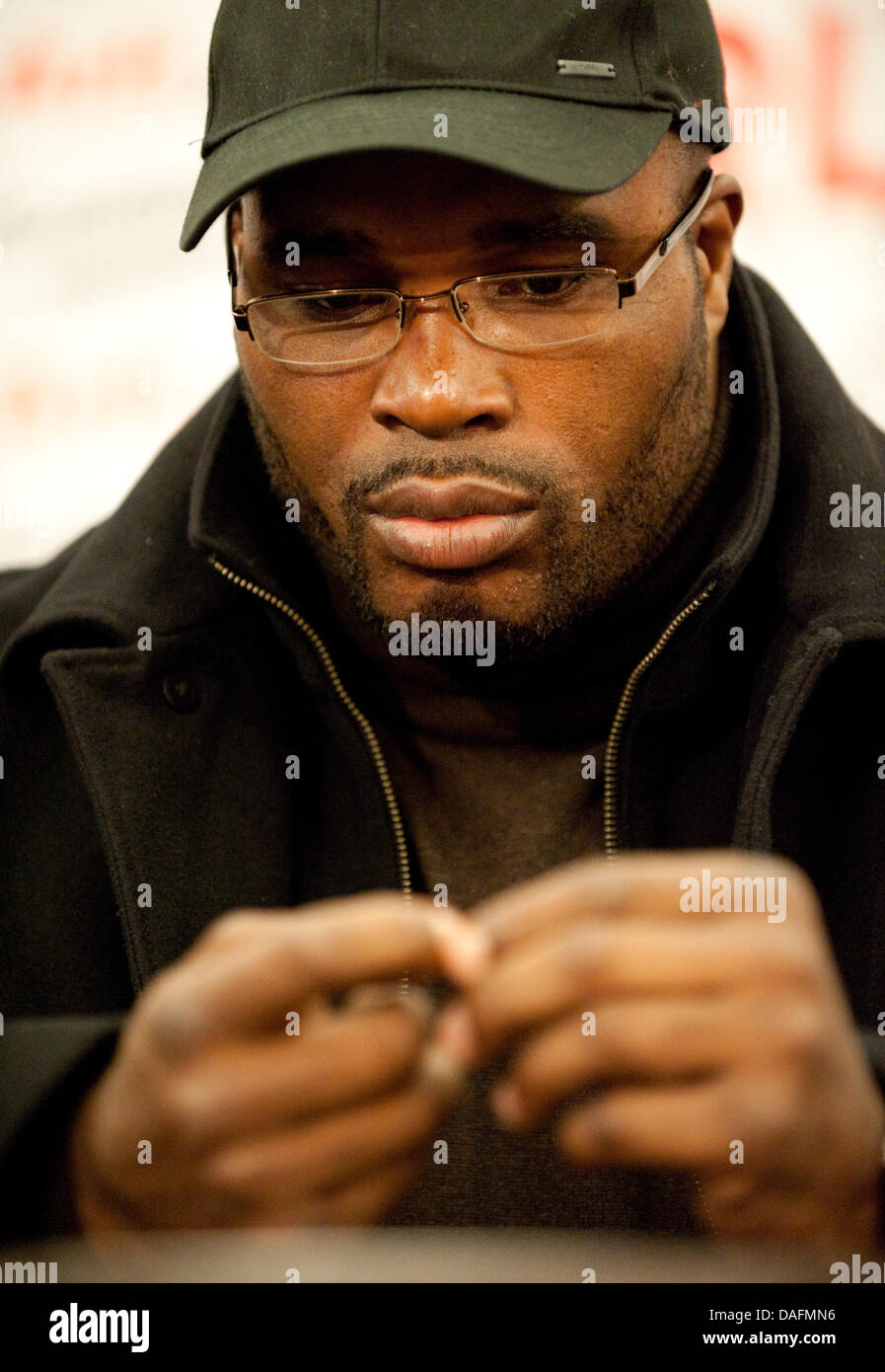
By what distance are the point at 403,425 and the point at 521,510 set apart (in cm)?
13

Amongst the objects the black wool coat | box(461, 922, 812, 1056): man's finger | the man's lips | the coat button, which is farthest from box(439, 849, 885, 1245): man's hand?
the coat button

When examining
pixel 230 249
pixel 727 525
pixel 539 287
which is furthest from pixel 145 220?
pixel 727 525

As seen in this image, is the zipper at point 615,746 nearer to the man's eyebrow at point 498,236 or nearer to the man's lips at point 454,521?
the man's lips at point 454,521

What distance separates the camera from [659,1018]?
2.07 ft

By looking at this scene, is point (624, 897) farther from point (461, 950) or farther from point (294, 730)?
point (294, 730)

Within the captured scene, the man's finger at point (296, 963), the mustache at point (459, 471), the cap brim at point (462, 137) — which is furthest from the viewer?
the mustache at point (459, 471)

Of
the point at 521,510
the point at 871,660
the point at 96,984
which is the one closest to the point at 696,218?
the point at 521,510

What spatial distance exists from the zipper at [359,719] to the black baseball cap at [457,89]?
0.32 m

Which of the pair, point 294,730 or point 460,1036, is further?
point 294,730

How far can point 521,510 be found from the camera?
1204mm

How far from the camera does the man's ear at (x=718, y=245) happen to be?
1.36 metres

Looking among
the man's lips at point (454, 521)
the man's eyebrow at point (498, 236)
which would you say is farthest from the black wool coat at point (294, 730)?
the man's eyebrow at point (498, 236)

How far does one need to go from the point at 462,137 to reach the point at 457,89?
8 cm
